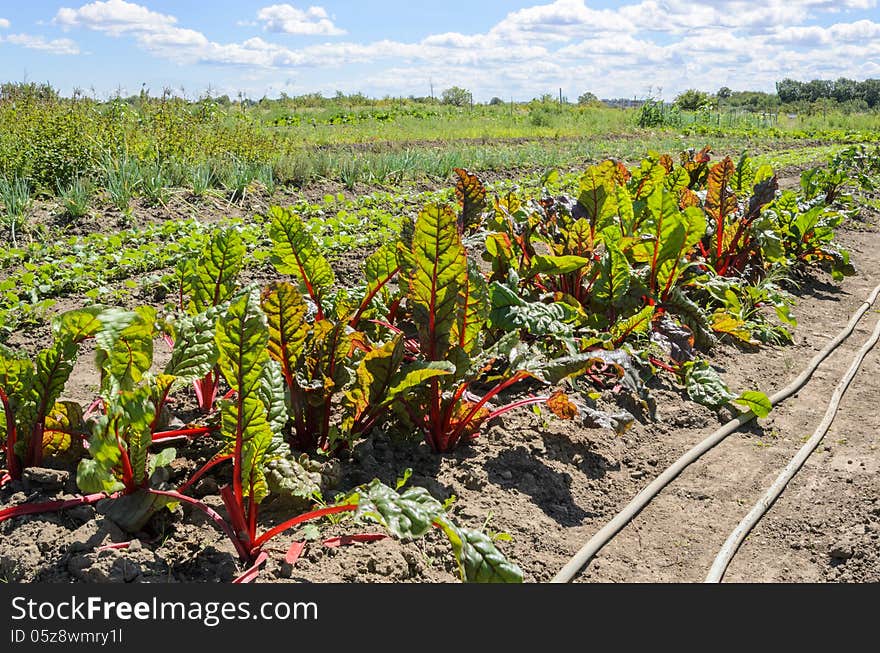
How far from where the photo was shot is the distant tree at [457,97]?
1088 inches

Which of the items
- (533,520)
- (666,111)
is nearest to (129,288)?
(533,520)

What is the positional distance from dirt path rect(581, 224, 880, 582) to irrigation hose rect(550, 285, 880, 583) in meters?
0.03

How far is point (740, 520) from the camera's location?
2.83 m

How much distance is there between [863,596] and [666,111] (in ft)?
72.2

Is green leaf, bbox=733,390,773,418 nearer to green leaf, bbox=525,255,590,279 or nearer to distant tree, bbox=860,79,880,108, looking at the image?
green leaf, bbox=525,255,590,279

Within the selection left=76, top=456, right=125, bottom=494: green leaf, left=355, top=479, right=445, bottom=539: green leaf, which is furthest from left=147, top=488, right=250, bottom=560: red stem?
left=355, top=479, right=445, bottom=539: green leaf

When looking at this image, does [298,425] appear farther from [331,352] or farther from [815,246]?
[815,246]

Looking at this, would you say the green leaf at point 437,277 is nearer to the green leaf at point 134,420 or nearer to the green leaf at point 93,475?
the green leaf at point 134,420

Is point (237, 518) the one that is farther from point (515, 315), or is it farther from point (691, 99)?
point (691, 99)

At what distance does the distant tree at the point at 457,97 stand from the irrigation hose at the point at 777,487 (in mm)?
24438

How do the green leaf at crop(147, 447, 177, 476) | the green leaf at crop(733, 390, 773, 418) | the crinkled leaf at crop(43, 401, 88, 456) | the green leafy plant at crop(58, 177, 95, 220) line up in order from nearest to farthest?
the green leaf at crop(147, 447, 177, 476) → the crinkled leaf at crop(43, 401, 88, 456) → the green leaf at crop(733, 390, 773, 418) → the green leafy plant at crop(58, 177, 95, 220)

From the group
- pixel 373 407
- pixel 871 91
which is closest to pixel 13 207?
pixel 373 407

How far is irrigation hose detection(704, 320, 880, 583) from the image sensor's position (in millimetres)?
2561

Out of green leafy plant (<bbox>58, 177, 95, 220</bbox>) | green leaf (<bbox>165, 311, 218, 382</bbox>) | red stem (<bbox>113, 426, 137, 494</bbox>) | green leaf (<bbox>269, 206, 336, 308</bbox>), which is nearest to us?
red stem (<bbox>113, 426, 137, 494</bbox>)
